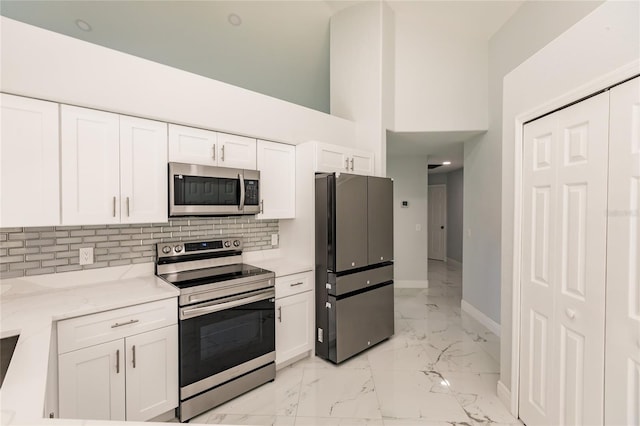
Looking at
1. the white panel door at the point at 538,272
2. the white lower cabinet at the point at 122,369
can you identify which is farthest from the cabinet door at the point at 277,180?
the white panel door at the point at 538,272

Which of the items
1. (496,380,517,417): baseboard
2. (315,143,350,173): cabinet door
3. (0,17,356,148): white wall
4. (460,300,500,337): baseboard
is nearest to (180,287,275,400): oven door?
(315,143,350,173): cabinet door

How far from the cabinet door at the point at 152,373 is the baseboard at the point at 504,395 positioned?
237cm

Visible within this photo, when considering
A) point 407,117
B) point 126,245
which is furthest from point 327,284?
point 407,117

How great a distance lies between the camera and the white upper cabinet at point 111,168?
6.19 feet

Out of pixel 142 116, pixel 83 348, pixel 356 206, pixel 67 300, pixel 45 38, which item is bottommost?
pixel 83 348

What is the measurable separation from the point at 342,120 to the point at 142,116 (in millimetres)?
2094

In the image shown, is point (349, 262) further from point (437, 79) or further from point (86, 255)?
point (437, 79)

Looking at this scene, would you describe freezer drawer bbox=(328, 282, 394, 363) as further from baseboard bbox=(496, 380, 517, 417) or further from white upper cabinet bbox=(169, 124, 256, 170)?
white upper cabinet bbox=(169, 124, 256, 170)

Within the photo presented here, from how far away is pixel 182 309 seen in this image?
6.68 ft

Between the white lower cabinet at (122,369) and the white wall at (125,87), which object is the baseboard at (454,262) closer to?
the white wall at (125,87)

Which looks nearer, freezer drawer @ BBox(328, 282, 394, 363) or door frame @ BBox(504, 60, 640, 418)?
door frame @ BBox(504, 60, 640, 418)

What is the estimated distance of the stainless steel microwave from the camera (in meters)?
2.26

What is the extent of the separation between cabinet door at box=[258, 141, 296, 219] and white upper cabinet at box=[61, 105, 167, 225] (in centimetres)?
87

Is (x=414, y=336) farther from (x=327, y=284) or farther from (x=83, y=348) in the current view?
(x=83, y=348)
